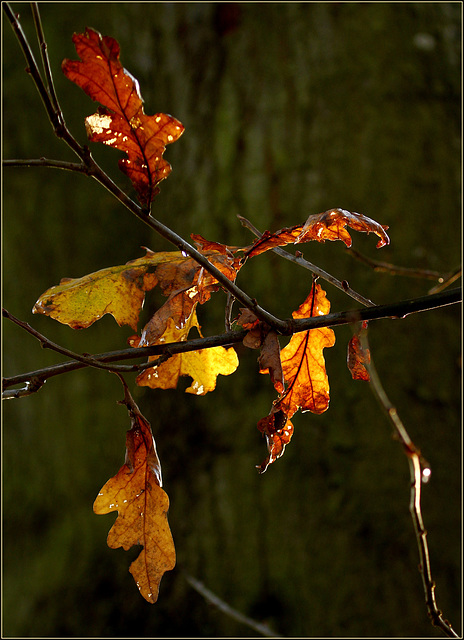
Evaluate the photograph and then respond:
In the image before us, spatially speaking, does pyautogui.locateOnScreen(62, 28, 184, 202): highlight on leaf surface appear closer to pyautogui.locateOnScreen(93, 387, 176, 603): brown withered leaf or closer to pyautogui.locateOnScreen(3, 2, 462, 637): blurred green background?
pyautogui.locateOnScreen(93, 387, 176, 603): brown withered leaf

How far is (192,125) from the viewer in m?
1.45

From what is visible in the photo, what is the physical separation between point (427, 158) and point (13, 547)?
1.67 metres

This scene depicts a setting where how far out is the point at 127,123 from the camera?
15.4 inches

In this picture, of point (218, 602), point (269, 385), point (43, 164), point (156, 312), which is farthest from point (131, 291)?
point (218, 602)

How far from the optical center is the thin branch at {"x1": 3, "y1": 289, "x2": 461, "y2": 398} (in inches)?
14.1

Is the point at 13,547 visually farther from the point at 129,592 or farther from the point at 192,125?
the point at 192,125

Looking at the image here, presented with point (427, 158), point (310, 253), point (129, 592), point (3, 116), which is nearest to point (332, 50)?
point (427, 158)

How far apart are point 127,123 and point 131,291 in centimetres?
16

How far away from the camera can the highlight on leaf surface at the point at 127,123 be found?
369 millimetres

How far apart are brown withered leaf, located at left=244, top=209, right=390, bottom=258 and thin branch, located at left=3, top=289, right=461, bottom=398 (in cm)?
6

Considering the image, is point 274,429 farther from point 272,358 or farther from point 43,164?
point 43,164

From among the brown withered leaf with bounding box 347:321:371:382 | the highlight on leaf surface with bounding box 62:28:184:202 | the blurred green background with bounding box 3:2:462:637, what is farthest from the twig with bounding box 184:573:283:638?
the highlight on leaf surface with bounding box 62:28:184:202

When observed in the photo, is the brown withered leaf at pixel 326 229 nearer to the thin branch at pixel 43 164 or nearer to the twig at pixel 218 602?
the thin branch at pixel 43 164

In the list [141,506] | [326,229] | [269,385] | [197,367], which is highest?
[326,229]
